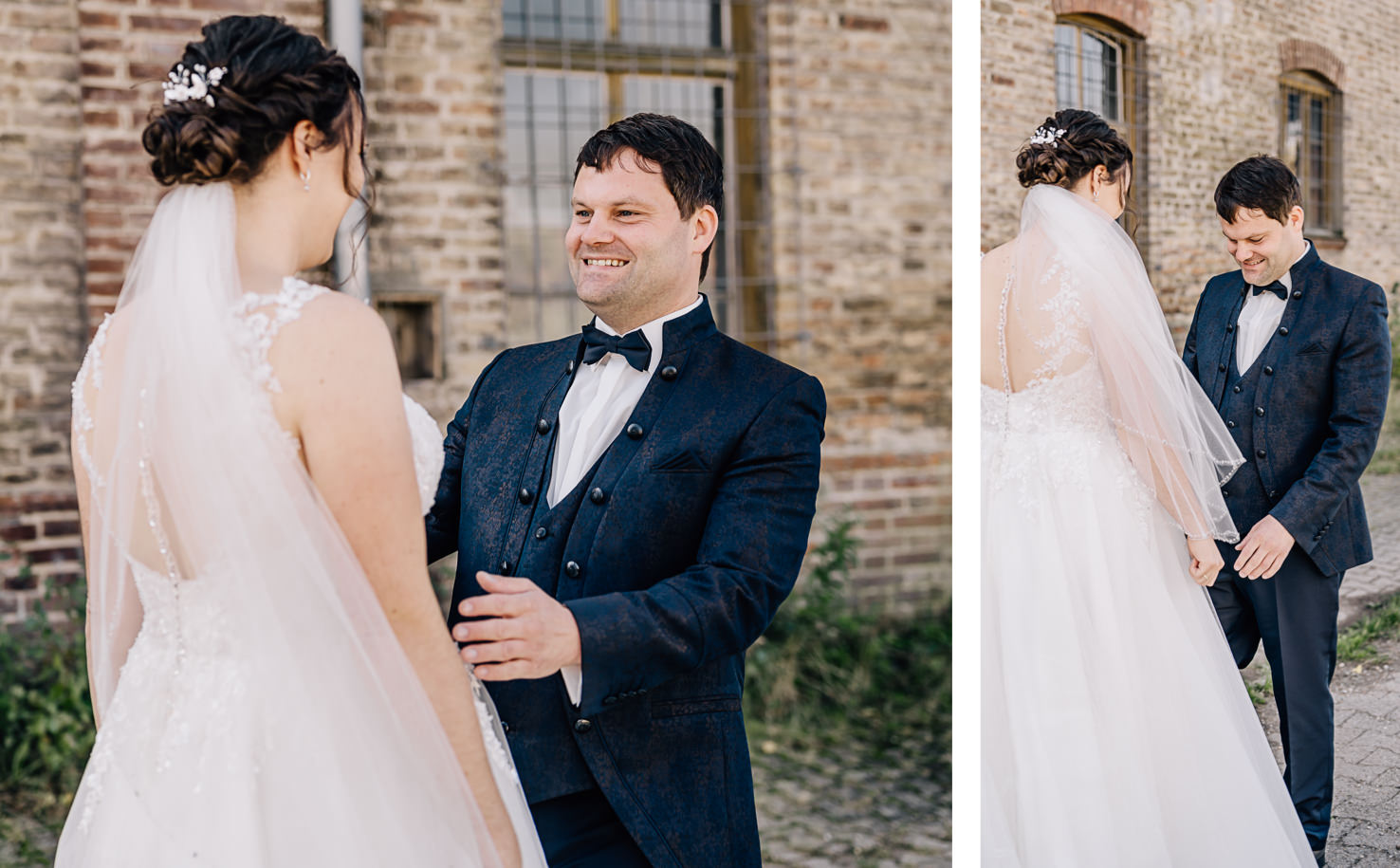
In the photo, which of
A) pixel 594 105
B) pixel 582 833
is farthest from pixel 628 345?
pixel 594 105

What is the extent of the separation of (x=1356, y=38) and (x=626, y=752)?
1711mm

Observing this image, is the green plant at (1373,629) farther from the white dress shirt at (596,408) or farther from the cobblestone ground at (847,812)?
the cobblestone ground at (847,812)

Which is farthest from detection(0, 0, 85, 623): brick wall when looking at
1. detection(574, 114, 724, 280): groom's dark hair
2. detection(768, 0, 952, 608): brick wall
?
detection(574, 114, 724, 280): groom's dark hair

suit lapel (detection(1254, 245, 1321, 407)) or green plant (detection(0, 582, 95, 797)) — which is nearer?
suit lapel (detection(1254, 245, 1321, 407))

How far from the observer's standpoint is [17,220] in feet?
11.6

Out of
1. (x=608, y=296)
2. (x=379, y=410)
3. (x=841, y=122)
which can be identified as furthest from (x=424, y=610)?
(x=841, y=122)

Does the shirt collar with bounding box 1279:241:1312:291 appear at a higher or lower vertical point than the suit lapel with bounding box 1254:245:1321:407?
higher

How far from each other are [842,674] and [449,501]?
8.71 feet

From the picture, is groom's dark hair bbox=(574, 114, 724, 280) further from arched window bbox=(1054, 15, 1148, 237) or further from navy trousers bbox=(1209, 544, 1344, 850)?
navy trousers bbox=(1209, 544, 1344, 850)

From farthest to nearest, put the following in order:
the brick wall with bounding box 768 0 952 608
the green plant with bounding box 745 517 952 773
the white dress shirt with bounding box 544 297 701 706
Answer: the brick wall with bounding box 768 0 952 608 < the green plant with bounding box 745 517 952 773 < the white dress shirt with bounding box 544 297 701 706

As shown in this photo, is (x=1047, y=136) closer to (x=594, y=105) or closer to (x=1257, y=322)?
(x=1257, y=322)

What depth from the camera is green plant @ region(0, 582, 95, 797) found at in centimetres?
336

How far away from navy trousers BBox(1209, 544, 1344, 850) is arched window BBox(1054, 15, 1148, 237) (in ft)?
2.28

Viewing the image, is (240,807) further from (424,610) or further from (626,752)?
(626,752)
